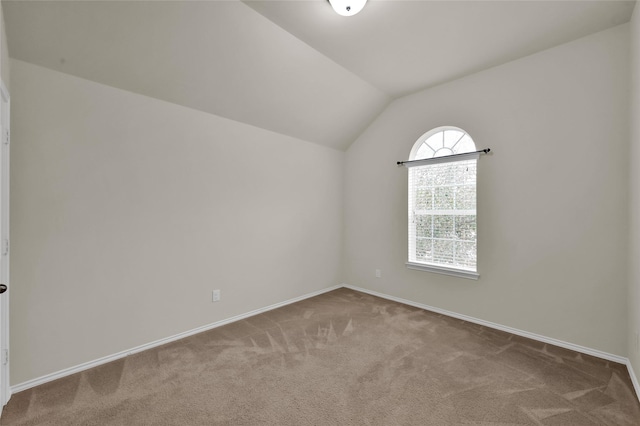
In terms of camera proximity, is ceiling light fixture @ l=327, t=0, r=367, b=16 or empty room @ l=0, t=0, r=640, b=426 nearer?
empty room @ l=0, t=0, r=640, b=426

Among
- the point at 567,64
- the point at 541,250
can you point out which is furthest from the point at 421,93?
the point at 541,250

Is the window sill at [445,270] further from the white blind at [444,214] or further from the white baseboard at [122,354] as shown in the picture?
the white baseboard at [122,354]

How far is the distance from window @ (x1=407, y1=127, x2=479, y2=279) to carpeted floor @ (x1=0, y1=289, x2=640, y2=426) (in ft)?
3.01

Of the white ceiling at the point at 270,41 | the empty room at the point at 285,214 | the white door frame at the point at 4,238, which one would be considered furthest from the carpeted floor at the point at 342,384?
the white ceiling at the point at 270,41

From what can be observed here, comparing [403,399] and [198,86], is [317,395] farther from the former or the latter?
[198,86]

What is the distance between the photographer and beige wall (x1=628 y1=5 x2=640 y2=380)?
2.02 m

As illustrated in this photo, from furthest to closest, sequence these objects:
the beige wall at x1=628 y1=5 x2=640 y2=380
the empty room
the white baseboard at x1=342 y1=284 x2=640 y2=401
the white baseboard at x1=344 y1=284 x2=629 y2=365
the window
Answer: the window, the white baseboard at x1=344 y1=284 x2=629 y2=365, the white baseboard at x1=342 y1=284 x2=640 y2=401, the beige wall at x1=628 y1=5 x2=640 y2=380, the empty room

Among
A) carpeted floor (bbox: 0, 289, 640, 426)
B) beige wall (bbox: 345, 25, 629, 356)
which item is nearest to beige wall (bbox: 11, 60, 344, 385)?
carpeted floor (bbox: 0, 289, 640, 426)

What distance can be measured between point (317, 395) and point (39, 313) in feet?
7.10

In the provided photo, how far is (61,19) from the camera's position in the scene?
190cm

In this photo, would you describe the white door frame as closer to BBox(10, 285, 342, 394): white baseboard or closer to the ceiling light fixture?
BBox(10, 285, 342, 394): white baseboard

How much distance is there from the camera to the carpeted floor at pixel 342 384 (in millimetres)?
1712

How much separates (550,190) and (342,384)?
8.71 ft

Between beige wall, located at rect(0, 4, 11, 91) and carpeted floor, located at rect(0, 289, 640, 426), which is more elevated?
beige wall, located at rect(0, 4, 11, 91)
